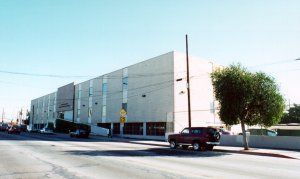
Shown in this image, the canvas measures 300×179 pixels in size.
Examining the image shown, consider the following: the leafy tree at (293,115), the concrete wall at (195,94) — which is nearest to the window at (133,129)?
the concrete wall at (195,94)

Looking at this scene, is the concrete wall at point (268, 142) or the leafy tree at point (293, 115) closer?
the concrete wall at point (268, 142)

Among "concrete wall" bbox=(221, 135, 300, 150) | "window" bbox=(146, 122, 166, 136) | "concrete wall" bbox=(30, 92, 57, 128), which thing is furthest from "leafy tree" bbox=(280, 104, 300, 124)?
"concrete wall" bbox=(30, 92, 57, 128)

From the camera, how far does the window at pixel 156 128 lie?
42659 mm

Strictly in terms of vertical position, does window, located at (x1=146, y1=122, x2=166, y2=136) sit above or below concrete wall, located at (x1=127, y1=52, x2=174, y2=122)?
below

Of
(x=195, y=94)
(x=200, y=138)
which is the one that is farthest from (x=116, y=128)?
(x=200, y=138)

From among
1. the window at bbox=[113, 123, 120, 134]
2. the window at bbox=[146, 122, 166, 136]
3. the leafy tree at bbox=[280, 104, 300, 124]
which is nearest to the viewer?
the window at bbox=[146, 122, 166, 136]

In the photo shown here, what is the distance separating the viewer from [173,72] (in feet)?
138

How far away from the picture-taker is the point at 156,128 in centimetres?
4403

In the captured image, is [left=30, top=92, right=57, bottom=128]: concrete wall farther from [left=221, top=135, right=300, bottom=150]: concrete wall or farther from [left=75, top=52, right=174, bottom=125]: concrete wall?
[left=221, top=135, right=300, bottom=150]: concrete wall

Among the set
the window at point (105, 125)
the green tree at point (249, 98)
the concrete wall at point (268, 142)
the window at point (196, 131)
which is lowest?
the concrete wall at point (268, 142)

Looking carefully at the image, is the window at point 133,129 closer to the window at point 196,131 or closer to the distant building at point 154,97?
the distant building at point 154,97

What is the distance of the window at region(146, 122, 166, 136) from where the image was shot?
42659 mm

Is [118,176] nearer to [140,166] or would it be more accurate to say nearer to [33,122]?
[140,166]

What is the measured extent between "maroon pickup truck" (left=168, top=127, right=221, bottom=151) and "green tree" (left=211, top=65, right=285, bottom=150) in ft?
5.30
